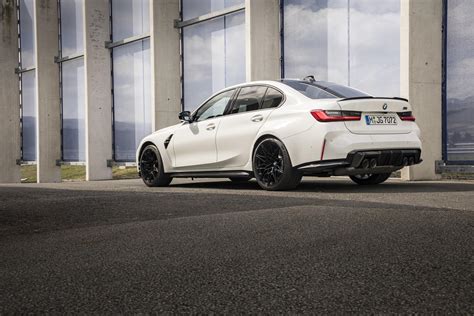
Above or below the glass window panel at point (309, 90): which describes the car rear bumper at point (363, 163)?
below

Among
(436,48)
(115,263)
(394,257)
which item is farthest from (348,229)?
(436,48)

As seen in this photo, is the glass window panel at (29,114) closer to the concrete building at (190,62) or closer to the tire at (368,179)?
the concrete building at (190,62)

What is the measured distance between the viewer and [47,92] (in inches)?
843

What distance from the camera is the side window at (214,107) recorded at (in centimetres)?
792

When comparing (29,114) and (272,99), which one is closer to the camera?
(272,99)

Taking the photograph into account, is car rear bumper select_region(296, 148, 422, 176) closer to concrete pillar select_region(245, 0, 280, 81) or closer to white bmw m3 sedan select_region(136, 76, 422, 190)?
white bmw m3 sedan select_region(136, 76, 422, 190)

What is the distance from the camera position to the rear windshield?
6.61 metres

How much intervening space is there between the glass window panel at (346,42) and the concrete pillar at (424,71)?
0.91 m

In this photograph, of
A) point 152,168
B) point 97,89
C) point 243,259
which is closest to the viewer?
point 243,259

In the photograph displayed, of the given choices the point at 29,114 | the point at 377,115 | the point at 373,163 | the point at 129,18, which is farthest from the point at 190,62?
the point at 29,114

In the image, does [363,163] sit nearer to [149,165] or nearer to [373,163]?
[373,163]

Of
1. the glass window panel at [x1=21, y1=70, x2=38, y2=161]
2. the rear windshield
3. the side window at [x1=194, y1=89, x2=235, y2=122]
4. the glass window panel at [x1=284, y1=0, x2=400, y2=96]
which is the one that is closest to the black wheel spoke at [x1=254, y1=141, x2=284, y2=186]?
the rear windshield

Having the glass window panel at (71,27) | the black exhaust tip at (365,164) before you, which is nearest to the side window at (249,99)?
the black exhaust tip at (365,164)

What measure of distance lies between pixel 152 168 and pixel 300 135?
3376 millimetres
